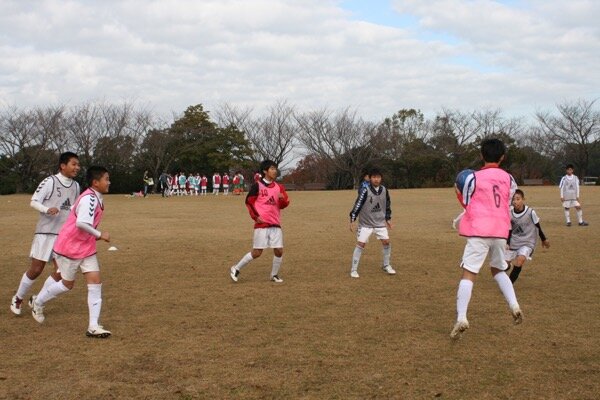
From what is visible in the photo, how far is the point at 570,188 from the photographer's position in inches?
704

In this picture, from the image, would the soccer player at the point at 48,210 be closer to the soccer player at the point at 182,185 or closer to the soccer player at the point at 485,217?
the soccer player at the point at 485,217

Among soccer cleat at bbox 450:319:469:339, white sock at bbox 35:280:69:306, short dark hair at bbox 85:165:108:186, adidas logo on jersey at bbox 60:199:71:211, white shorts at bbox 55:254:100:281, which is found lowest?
soccer cleat at bbox 450:319:469:339

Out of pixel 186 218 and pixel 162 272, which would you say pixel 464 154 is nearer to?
pixel 186 218

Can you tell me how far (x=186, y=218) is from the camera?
21547 mm

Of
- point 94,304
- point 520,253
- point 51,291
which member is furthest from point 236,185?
point 94,304

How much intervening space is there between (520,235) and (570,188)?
33.6ft

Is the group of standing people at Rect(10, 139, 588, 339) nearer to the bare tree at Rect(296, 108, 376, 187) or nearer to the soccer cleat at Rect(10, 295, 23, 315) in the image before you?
the soccer cleat at Rect(10, 295, 23, 315)

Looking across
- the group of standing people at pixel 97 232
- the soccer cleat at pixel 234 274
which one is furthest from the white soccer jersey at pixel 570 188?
the soccer cleat at pixel 234 274

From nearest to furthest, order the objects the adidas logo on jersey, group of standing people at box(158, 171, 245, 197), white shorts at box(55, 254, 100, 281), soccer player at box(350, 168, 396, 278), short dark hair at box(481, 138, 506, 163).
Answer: short dark hair at box(481, 138, 506, 163) → white shorts at box(55, 254, 100, 281) → the adidas logo on jersey → soccer player at box(350, 168, 396, 278) → group of standing people at box(158, 171, 245, 197)

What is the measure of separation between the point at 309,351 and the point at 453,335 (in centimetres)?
124

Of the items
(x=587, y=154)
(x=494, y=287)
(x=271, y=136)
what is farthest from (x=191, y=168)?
(x=494, y=287)

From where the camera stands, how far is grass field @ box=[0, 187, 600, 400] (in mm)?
4477

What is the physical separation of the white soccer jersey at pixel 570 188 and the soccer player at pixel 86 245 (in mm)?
14970

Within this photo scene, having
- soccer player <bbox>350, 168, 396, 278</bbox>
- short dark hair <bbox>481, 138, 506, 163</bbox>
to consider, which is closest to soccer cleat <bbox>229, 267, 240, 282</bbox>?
soccer player <bbox>350, 168, 396, 278</bbox>
